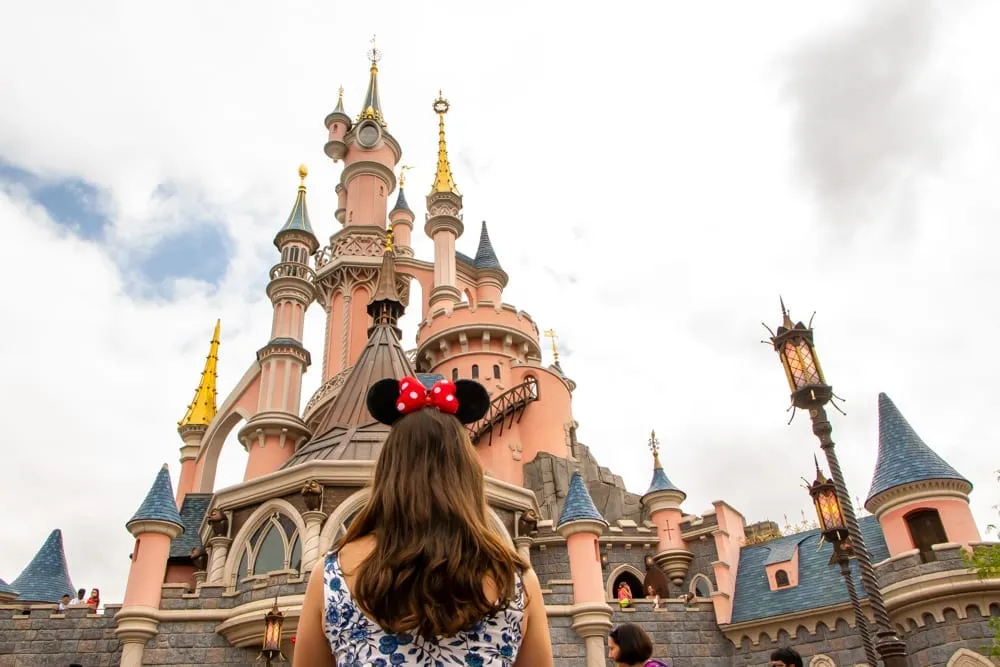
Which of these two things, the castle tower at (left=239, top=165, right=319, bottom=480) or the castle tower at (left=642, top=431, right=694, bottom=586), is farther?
the castle tower at (left=239, top=165, right=319, bottom=480)

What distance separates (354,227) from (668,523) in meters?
16.9

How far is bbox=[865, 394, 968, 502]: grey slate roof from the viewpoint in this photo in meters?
16.1

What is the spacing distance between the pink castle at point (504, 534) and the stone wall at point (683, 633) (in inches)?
1.8

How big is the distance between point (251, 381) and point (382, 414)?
27021 mm

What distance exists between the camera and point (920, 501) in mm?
15875

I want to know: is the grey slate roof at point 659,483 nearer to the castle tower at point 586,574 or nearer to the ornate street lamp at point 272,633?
the castle tower at point 586,574

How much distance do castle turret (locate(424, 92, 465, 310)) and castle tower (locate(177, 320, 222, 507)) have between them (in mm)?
10852

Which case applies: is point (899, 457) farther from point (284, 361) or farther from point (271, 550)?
point (284, 361)

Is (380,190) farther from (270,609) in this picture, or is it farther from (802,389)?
(802,389)

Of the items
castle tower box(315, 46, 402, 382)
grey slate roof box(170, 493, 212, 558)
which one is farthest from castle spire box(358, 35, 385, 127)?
grey slate roof box(170, 493, 212, 558)

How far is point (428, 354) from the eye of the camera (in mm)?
27547

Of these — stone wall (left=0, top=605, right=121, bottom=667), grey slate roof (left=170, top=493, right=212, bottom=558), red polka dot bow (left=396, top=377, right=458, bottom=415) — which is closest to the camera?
red polka dot bow (left=396, top=377, right=458, bottom=415)

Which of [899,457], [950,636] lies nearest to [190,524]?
[899,457]

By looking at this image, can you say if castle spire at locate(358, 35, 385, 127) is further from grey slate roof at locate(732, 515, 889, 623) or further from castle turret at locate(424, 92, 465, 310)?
grey slate roof at locate(732, 515, 889, 623)
